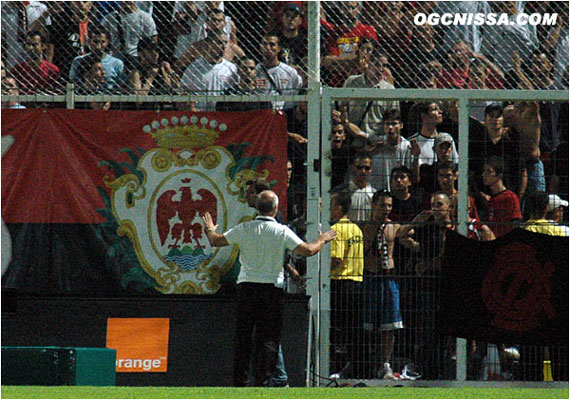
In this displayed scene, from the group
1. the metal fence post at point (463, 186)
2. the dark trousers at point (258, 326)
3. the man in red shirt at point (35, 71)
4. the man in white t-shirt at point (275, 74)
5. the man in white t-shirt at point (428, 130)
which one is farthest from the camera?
the man in red shirt at point (35, 71)

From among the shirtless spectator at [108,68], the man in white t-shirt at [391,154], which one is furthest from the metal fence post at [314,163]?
the shirtless spectator at [108,68]

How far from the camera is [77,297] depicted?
10.7 meters

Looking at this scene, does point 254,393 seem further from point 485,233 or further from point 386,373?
point 485,233

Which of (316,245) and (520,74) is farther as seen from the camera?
(520,74)

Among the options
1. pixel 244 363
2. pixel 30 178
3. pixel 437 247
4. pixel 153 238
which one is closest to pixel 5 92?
pixel 30 178

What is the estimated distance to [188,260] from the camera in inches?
425

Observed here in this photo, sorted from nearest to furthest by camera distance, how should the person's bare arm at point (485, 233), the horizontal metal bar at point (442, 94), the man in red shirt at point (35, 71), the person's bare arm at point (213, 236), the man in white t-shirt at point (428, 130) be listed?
the person's bare arm at point (213, 236), the horizontal metal bar at point (442, 94), the man in white t-shirt at point (428, 130), the person's bare arm at point (485, 233), the man in red shirt at point (35, 71)

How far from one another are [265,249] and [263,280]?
284 mm

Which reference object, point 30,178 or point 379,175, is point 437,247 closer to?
point 379,175

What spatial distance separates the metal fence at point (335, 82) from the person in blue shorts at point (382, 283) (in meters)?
0.04

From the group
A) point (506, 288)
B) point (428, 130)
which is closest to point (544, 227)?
point (506, 288)

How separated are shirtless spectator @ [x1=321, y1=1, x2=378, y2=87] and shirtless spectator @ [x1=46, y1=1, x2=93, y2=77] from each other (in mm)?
2664

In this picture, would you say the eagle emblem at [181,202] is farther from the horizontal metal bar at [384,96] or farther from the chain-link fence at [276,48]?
the chain-link fence at [276,48]

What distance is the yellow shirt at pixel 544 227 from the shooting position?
1076cm
